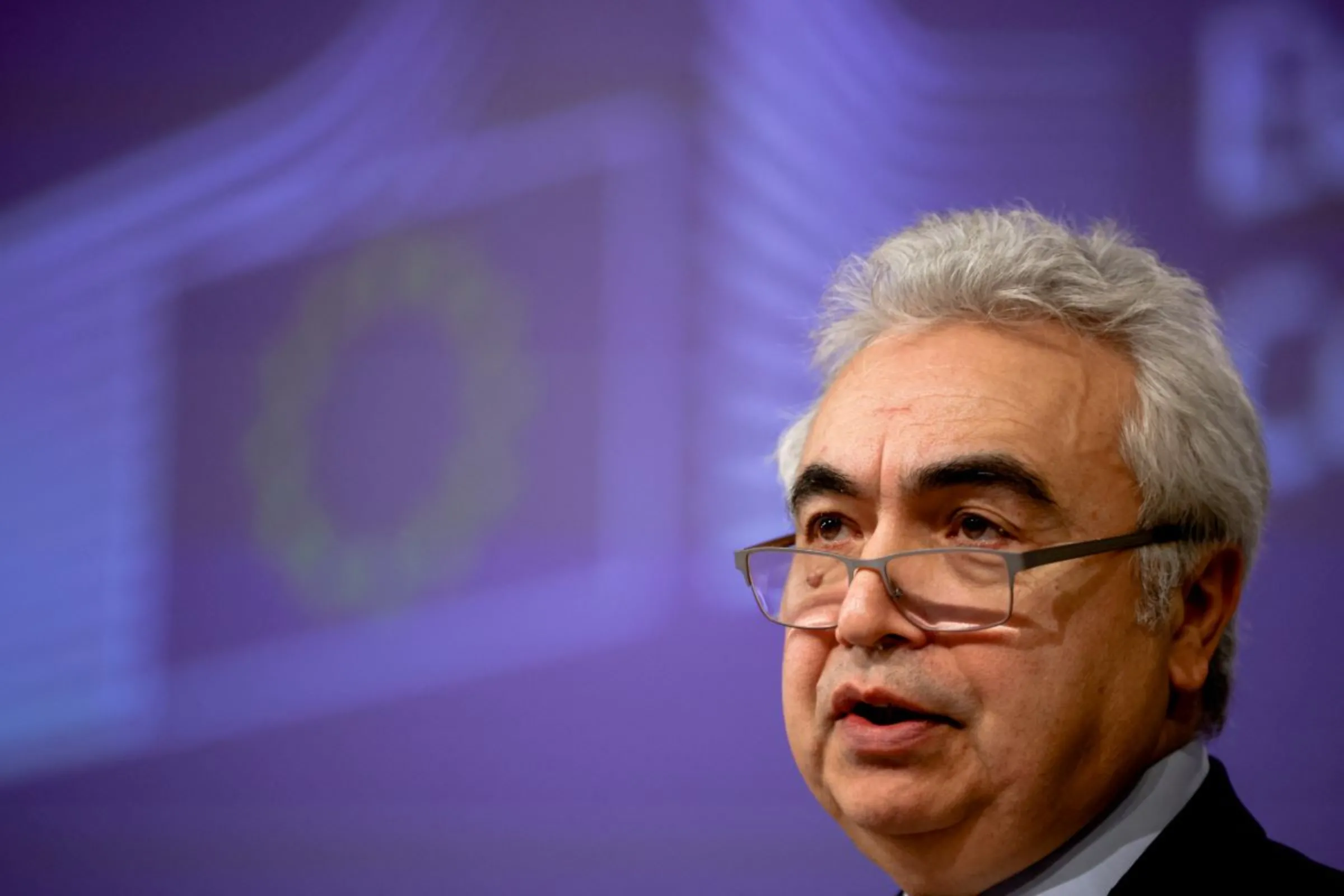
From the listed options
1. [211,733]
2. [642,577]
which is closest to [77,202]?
[211,733]

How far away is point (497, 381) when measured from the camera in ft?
7.26

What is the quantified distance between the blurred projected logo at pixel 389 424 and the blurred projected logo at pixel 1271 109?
127 centimetres

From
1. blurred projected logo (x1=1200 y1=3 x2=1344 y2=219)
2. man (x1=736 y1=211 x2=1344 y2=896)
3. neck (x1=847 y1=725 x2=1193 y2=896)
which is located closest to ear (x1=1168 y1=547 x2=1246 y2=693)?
man (x1=736 y1=211 x2=1344 y2=896)

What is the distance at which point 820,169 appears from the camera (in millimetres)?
2195

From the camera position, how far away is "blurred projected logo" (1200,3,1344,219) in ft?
6.86

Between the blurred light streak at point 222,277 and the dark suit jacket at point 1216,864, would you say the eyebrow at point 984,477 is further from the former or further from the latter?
the blurred light streak at point 222,277

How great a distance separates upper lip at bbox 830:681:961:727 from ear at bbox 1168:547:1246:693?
10.9 inches

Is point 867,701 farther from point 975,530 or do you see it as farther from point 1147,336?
point 1147,336

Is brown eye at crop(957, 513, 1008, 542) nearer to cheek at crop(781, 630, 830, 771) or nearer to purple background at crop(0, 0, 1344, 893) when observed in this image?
cheek at crop(781, 630, 830, 771)

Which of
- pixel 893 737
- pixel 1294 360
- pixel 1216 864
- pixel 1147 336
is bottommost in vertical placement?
pixel 1216 864

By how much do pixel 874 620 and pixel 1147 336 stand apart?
0.43 meters

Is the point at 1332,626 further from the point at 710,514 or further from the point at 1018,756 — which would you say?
the point at 1018,756

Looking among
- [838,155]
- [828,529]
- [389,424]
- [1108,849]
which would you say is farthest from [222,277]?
[1108,849]

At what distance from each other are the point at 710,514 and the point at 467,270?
0.63 metres
